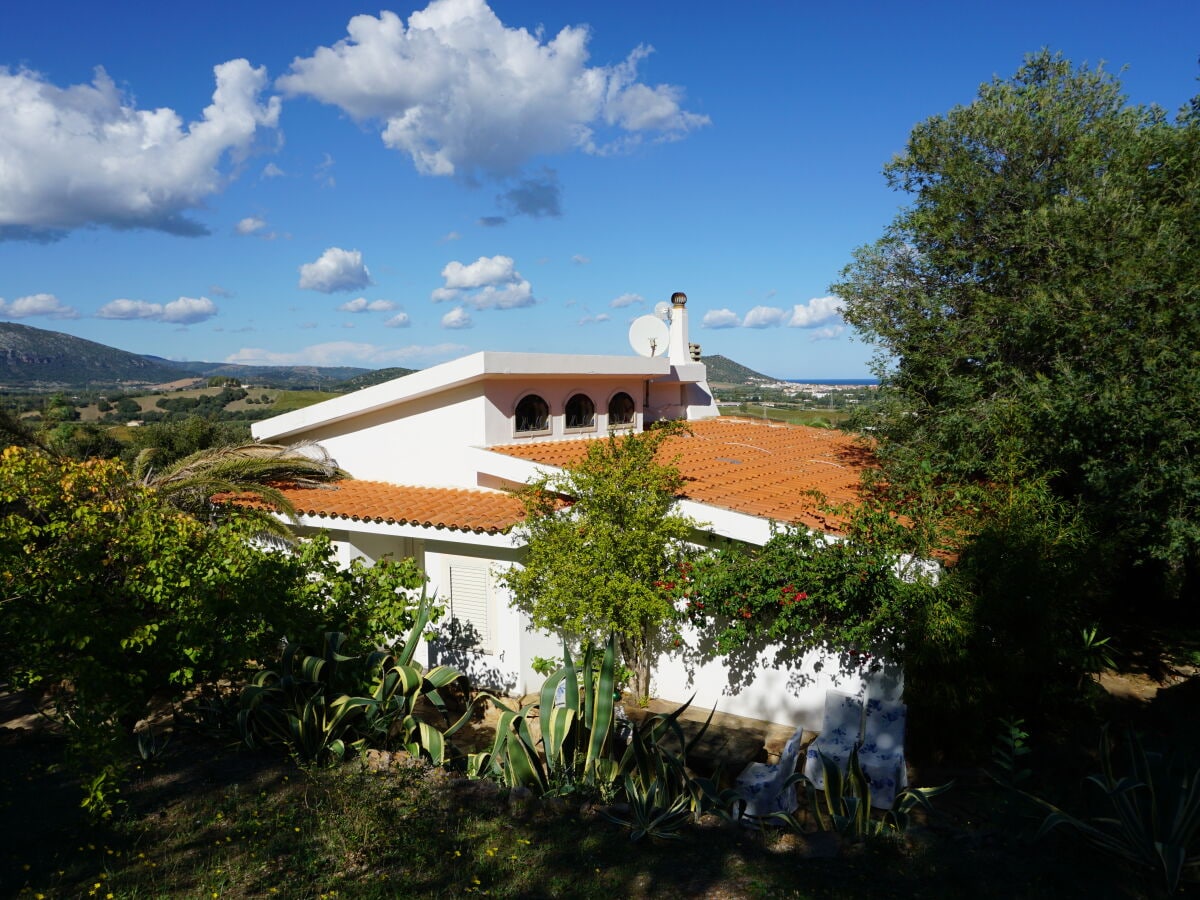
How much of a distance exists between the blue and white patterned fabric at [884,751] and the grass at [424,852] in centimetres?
79

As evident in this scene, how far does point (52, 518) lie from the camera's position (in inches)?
248

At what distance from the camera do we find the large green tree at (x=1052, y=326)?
9.00 meters

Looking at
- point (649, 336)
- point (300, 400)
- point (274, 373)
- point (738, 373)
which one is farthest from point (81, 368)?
point (649, 336)

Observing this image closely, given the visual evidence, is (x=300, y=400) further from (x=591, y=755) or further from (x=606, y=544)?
(x=591, y=755)

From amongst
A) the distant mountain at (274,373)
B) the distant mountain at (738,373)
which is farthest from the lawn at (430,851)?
the distant mountain at (274,373)

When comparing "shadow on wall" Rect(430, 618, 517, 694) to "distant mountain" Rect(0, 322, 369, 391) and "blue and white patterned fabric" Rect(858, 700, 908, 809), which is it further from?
"distant mountain" Rect(0, 322, 369, 391)

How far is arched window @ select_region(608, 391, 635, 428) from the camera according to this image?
53.0 ft

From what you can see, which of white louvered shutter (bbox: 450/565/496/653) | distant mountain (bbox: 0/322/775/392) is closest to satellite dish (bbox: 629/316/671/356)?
white louvered shutter (bbox: 450/565/496/653)

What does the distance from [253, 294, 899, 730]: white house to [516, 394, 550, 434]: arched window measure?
33mm

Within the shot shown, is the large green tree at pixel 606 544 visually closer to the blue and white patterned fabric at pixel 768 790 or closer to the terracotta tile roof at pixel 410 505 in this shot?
the terracotta tile roof at pixel 410 505

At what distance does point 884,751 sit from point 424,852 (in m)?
4.91

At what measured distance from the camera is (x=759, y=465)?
13539 millimetres

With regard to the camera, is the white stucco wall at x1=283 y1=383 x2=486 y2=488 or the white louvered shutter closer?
the white louvered shutter

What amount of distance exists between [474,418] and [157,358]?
417ft
